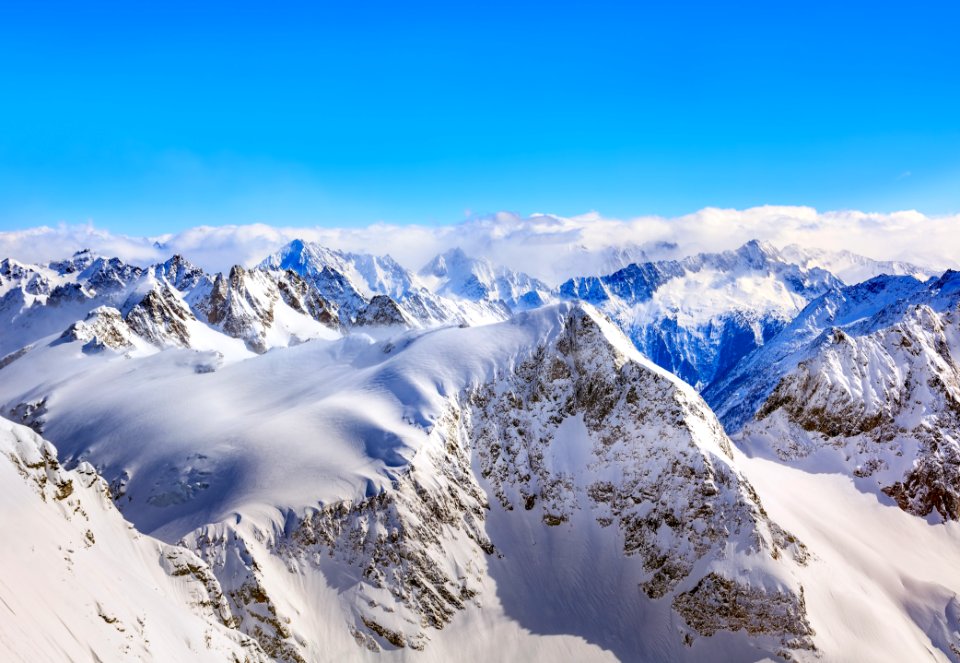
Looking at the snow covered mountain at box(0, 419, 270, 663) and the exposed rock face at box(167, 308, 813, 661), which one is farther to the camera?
the exposed rock face at box(167, 308, 813, 661)

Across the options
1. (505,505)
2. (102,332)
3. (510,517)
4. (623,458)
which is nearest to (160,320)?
(102,332)

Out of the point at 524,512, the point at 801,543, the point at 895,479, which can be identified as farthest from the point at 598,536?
the point at 895,479

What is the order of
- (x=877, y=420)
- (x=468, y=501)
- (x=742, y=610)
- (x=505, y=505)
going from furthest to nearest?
1. (x=877, y=420)
2. (x=505, y=505)
3. (x=468, y=501)
4. (x=742, y=610)

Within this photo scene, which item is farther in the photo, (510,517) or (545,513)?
(545,513)

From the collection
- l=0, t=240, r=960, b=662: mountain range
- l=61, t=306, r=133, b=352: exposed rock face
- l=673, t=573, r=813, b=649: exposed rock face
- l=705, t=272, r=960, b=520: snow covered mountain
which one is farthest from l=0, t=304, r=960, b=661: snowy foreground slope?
l=61, t=306, r=133, b=352: exposed rock face

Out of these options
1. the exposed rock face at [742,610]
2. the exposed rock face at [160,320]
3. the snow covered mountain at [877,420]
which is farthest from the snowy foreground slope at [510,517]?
the exposed rock face at [160,320]

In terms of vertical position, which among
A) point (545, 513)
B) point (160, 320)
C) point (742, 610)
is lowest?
point (742, 610)

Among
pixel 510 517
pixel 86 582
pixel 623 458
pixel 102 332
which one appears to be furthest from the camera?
pixel 102 332

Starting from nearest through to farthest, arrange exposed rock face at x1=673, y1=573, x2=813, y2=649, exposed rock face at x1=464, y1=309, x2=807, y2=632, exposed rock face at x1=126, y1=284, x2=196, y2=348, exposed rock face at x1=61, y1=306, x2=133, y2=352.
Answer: exposed rock face at x1=673, y1=573, x2=813, y2=649
exposed rock face at x1=464, y1=309, x2=807, y2=632
exposed rock face at x1=61, y1=306, x2=133, y2=352
exposed rock face at x1=126, y1=284, x2=196, y2=348

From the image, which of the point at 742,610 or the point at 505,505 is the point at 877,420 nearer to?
the point at 742,610

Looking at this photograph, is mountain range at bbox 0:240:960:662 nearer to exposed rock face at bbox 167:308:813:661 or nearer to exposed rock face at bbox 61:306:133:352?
exposed rock face at bbox 167:308:813:661

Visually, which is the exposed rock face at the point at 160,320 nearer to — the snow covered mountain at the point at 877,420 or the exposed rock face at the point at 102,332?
the exposed rock face at the point at 102,332

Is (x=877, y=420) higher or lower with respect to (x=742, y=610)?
higher
